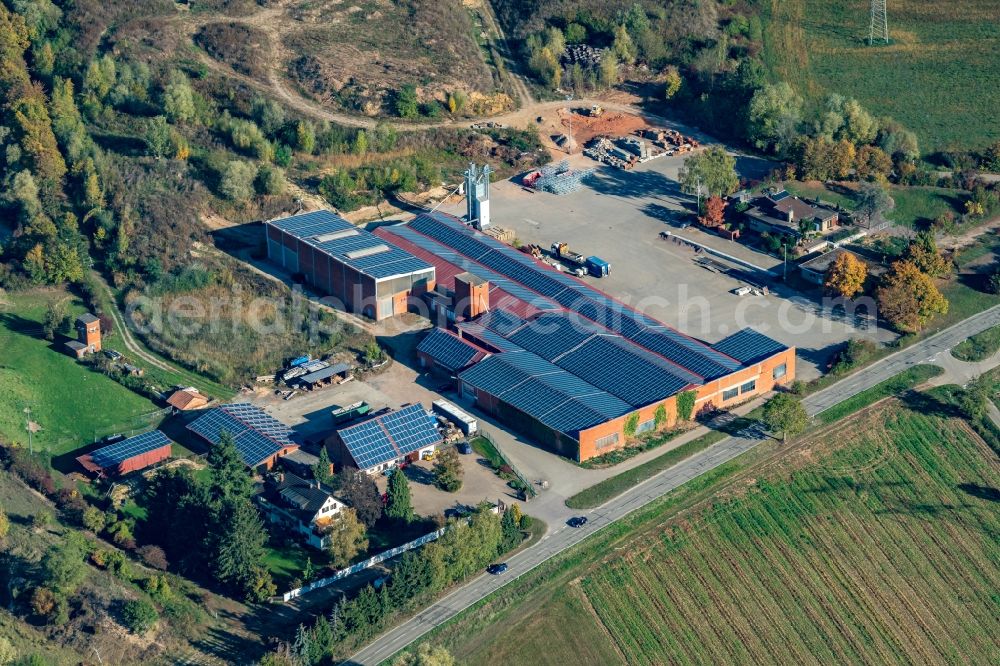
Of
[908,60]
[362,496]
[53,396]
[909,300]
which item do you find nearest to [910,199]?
[909,300]

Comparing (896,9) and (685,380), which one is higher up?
(896,9)

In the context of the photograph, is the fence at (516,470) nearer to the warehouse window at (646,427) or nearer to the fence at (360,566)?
the fence at (360,566)

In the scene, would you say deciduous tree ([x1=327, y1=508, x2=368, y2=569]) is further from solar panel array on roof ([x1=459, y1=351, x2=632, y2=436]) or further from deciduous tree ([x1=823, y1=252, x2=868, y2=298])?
deciduous tree ([x1=823, y1=252, x2=868, y2=298])

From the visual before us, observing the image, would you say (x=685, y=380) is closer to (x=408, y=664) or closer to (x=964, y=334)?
(x=964, y=334)

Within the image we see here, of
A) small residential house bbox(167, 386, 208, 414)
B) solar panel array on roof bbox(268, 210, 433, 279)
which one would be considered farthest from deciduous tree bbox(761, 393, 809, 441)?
small residential house bbox(167, 386, 208, 414)

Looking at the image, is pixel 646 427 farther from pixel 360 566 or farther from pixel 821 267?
pixel 821 267

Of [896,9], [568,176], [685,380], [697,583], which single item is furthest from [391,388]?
[896,9]

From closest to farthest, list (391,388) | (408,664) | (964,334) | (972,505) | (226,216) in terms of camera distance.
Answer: (408,664)
(972,505)
(391,388)
(964,334)
(226,216)

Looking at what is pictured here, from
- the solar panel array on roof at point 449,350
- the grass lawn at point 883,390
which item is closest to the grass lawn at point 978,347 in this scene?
the grass lawn at point 883,390
